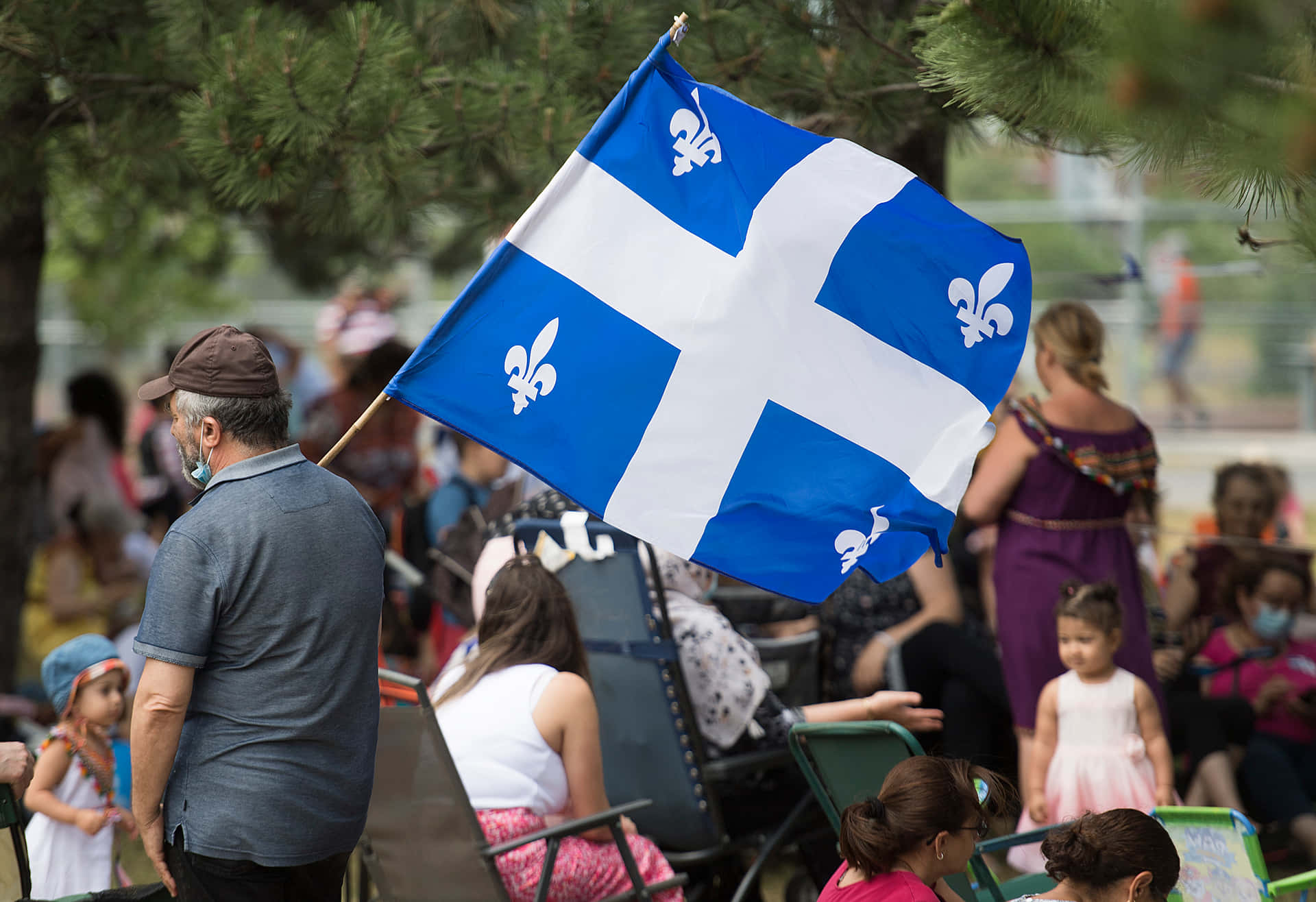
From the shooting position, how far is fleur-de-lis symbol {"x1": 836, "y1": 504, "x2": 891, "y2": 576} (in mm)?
2834

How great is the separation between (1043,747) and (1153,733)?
297 millimetres

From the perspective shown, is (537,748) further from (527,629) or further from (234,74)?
(234,74)

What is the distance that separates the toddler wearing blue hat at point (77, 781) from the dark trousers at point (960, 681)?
2.40 metres

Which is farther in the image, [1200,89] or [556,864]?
[556,864]

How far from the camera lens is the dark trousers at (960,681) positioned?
14.0 ft

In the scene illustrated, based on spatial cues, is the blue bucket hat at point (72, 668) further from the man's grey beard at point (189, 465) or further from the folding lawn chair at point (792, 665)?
the folding lawn chair at point (792, 665)

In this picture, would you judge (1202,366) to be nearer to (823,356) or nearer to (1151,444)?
(1151,444)

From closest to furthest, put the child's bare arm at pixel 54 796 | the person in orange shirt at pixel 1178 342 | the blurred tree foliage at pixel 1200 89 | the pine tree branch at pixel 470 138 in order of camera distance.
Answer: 1. the blurred tree foliage at pixel 1200 89
2. the child's bare arm at pixel 54 796
3. the pine tree branch at pixel 470 138
4. the person in orange shirt at pixel 1178 342

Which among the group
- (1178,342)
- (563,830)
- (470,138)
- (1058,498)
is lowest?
(563,830)

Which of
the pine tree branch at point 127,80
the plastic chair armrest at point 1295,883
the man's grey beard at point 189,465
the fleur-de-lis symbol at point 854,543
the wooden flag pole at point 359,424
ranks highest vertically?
the pine tree branch at point 127,80

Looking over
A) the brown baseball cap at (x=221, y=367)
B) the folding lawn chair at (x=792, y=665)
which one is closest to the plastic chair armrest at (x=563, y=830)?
the folding lawn chair at (x=792, y=665)

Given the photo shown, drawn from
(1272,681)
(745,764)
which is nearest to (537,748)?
(745,764)

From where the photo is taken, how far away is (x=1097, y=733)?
360cm

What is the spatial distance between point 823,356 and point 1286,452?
12.5m
